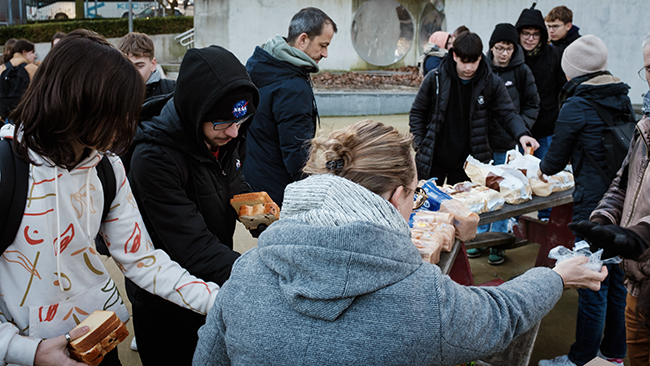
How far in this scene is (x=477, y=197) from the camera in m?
3.23

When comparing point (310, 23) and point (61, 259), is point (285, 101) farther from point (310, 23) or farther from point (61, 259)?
point (61, 259)

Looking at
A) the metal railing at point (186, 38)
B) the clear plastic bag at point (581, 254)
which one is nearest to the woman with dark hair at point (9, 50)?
the clear plastic bag at point (581, 254)

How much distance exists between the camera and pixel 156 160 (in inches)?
80.0

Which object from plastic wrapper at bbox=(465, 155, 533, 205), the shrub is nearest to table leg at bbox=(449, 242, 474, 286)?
plastic wrapper at bbox=(465, 155, 533, 205)

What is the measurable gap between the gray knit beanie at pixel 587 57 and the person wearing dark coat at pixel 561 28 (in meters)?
2.74

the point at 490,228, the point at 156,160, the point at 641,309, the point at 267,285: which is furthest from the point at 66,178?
the point at 490,228

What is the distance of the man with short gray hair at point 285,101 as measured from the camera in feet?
10.9

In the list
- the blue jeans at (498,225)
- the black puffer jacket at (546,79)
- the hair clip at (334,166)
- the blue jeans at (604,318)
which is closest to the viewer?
the hair clip at (334,166)

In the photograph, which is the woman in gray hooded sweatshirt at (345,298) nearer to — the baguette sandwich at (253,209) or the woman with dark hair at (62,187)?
the woman with dark hair at (62,187)

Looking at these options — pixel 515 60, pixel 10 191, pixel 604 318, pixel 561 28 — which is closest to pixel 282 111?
pixel 10 191

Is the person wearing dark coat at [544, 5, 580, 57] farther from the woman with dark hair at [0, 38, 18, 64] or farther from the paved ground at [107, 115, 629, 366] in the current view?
the woman with dark hair at [0, 38, 18, 64]

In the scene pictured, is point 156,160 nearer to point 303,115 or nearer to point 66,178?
point 66,178

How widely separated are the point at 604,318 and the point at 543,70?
3.23 meters

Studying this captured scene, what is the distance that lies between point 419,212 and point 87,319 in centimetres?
182
